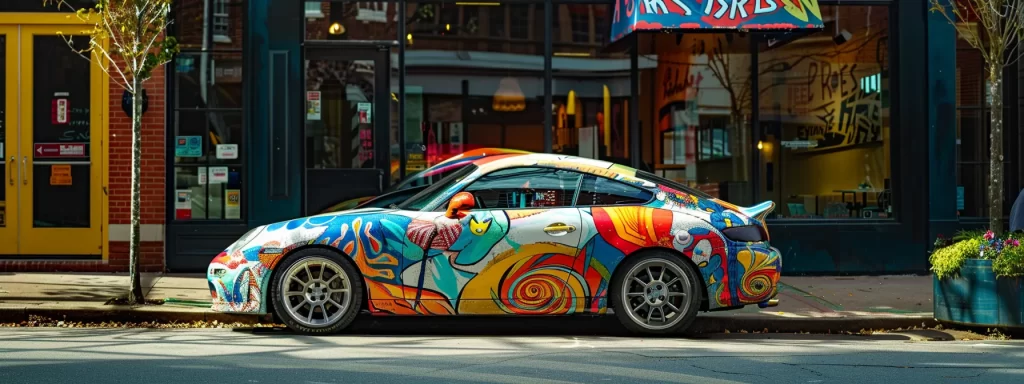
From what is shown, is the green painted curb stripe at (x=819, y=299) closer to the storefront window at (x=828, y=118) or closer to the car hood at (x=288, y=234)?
the storefront window at (x=828, y=118)

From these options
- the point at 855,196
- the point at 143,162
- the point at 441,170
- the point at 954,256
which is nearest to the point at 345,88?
the point at 441,170

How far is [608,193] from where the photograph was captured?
8.85 m

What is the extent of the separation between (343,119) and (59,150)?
3141 millimetres

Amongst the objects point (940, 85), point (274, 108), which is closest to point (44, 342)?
point (274, 108)

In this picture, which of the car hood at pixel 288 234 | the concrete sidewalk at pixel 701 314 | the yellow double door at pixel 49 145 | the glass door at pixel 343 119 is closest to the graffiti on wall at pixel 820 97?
the concrete sidewalk at pixel 701 314

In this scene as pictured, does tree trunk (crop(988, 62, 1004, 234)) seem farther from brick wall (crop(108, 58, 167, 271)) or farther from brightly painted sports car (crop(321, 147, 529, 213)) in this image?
brick wall (crop(108, 58, 167, 271))

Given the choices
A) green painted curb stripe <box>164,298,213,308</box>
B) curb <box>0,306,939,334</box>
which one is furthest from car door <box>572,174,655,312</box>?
green painted curb stripe <box>164,298,213,308</box>

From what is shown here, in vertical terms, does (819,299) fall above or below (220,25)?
below

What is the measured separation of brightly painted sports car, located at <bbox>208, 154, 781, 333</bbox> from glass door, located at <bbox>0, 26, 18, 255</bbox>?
537 centimetres

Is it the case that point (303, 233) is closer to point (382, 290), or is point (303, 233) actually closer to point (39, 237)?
point (382, 290)

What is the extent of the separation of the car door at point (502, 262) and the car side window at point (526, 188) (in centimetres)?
16

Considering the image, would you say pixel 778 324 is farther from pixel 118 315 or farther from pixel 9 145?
pixel 9 145

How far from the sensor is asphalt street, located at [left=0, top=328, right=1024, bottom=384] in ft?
21.8

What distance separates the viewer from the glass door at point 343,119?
42.5 ft
